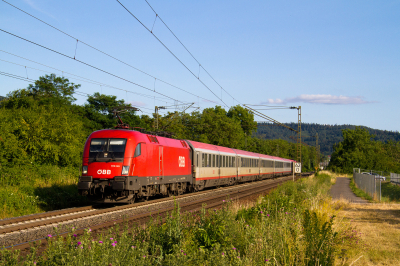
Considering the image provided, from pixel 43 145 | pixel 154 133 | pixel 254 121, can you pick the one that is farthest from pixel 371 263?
pixel 254 121

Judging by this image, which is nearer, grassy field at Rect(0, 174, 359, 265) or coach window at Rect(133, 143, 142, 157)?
grassy field at Rect(0, 174, 359, 265)

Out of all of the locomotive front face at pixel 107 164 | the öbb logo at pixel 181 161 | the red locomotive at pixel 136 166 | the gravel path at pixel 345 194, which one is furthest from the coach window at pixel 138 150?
the gravel path at pixel 345 194

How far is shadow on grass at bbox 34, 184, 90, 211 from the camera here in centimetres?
1531

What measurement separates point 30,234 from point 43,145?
48.0 feet

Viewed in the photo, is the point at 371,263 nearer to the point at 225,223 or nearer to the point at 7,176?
the point at 225,223

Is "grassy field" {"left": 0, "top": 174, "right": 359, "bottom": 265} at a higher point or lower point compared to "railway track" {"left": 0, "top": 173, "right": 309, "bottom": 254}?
higher

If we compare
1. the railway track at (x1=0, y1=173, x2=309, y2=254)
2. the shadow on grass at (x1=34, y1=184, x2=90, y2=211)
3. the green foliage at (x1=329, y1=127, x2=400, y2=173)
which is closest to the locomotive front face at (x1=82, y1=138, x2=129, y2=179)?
the railway track at (x1=0, y1=173, x2=309, y2=254)

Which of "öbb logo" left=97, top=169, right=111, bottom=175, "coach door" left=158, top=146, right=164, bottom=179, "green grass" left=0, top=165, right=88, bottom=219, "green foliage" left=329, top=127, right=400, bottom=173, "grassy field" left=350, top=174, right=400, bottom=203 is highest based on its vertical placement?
"green foliage" left=329, top=127, right=400, bottom=173

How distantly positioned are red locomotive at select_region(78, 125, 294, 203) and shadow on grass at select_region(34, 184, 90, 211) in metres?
2.18

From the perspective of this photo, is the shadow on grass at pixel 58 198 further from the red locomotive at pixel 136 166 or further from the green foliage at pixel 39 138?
the green foliage at pixel 39 138

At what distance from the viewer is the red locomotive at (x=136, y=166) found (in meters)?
14.1

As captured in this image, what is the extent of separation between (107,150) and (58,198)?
385 centimetres

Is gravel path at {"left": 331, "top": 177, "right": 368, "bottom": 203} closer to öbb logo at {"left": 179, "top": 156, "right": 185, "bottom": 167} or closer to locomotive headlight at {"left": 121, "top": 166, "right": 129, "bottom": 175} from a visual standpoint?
öbb logo at {"left": 179, "top": 156, "right": 185, "bottom": 167}

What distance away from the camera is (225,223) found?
706 centimetres
